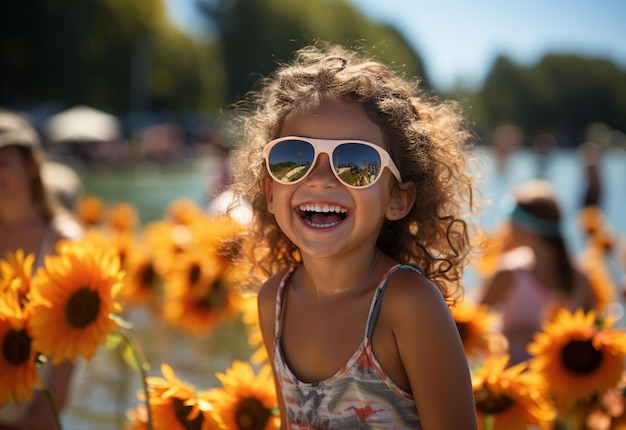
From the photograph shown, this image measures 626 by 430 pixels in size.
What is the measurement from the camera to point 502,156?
24.1m

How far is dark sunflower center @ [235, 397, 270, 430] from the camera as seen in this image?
7.84 ft

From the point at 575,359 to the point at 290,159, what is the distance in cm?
143

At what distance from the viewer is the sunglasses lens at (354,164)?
6.63ft

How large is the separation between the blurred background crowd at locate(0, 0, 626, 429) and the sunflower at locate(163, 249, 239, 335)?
84 cm

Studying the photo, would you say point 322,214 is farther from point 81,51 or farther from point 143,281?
point 81,51

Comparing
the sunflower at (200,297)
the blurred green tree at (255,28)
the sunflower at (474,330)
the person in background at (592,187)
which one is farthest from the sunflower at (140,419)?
the blurred green tree at (255,28)

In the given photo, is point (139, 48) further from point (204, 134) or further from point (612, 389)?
point (612, 389)

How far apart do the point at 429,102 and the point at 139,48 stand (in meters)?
52.6

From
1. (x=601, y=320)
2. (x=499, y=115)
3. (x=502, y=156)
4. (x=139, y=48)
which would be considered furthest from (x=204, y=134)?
(x=499, y=115)

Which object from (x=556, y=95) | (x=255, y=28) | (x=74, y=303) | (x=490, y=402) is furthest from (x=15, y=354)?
(x=556, y=95)

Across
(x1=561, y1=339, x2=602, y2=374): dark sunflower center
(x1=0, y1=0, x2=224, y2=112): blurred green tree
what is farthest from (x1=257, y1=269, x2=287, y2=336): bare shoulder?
(x1=0, y1=0, x2=224, y2=112): blurred green tree

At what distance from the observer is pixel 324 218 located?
2.09m

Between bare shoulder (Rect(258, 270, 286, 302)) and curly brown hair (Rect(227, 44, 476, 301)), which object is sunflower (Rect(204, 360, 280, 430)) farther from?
curly brown hair (Rect(227, 44, 476, 301))

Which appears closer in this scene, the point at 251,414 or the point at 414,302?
the point at 414,302
